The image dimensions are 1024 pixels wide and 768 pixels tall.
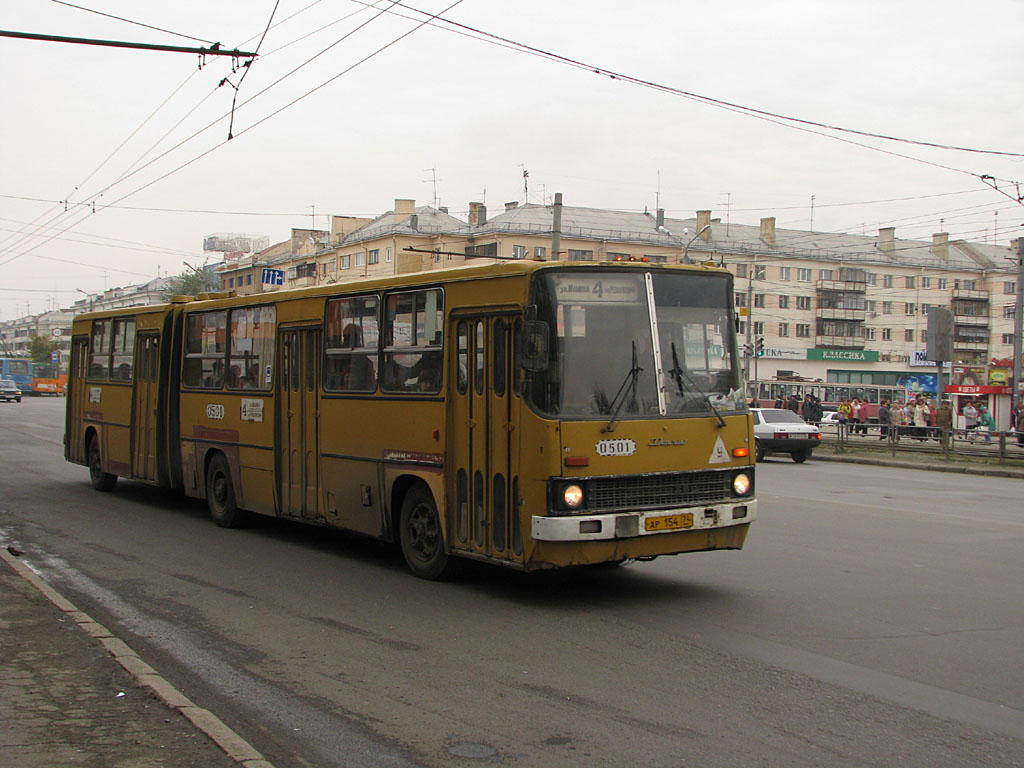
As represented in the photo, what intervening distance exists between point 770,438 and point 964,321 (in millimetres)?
84293

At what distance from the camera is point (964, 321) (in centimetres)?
10506

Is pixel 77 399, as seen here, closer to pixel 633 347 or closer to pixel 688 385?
pixel 633 347

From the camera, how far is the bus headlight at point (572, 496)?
8.38 meters

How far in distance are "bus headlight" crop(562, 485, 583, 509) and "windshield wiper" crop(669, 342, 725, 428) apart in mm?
1304

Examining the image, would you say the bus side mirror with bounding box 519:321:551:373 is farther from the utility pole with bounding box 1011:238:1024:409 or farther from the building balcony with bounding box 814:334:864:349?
the building balcony with bounding box 814:334:864:349

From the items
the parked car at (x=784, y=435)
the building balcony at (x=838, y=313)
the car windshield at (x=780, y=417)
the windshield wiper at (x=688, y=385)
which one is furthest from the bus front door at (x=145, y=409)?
the building balcony at (x=838, y=313)

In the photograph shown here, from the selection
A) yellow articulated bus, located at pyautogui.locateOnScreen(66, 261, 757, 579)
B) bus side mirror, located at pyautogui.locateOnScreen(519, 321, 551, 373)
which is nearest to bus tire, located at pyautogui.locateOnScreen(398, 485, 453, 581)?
yellow articulated bus, located at pyautogui.locateOnScreen(66, 261, 757, 579)

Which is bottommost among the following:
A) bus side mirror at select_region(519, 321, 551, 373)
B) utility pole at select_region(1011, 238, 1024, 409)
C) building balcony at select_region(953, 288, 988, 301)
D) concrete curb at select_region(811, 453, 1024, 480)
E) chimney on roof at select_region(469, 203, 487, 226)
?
concrete curb at select_region(811, 453, 1024, 480)

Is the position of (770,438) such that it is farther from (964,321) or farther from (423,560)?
(964,321)

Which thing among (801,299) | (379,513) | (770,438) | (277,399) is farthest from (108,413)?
(801,299)

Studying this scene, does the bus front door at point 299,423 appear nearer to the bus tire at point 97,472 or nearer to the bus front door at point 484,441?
the bus front door at point 484,441

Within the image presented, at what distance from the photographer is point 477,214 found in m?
76.7

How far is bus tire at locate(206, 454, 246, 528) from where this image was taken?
545 inches

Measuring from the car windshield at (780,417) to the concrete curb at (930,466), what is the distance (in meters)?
2.12
